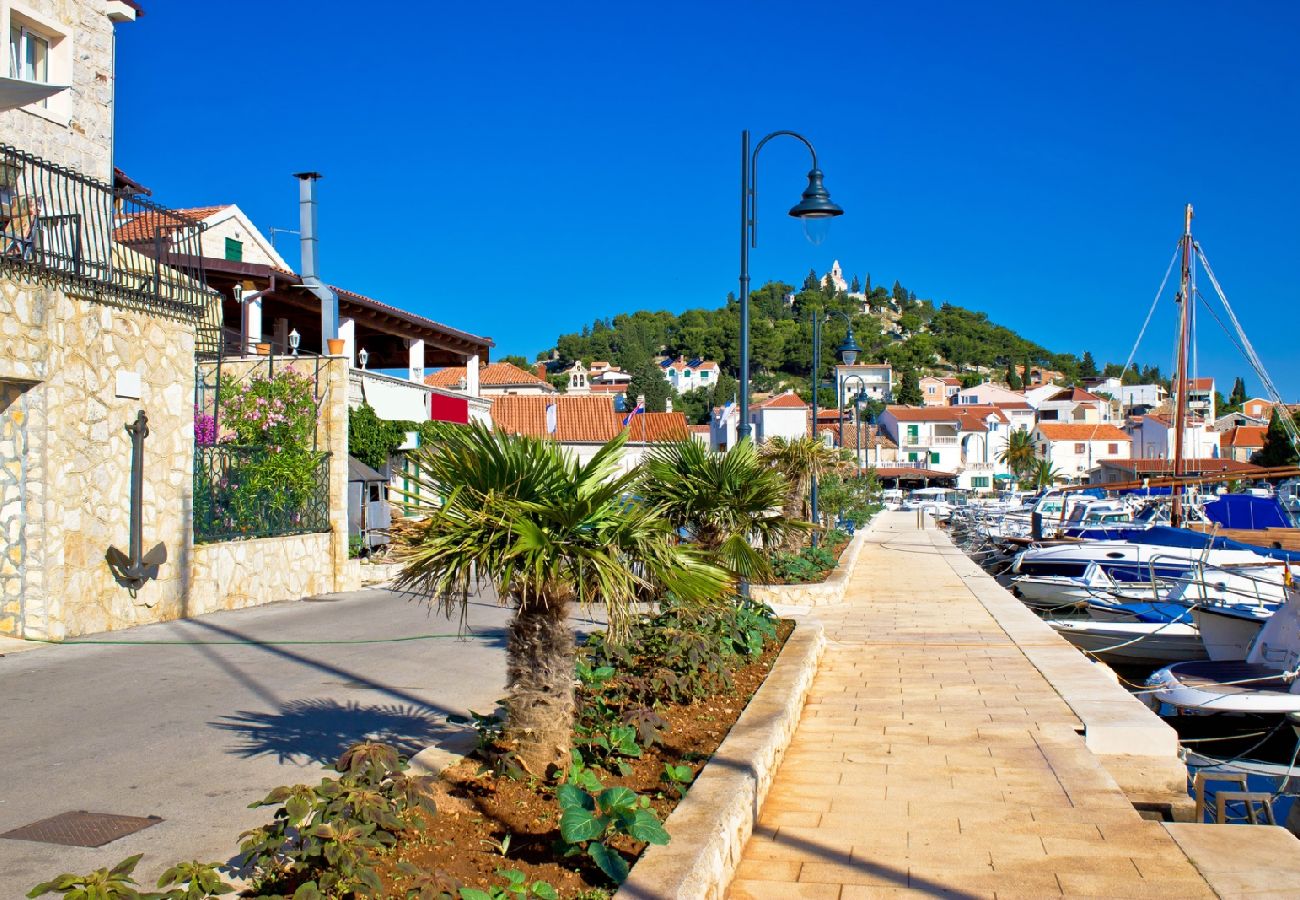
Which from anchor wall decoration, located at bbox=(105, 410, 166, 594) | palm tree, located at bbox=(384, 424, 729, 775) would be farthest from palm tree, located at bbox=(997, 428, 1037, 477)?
palm tree, located at bbox=(384, 424, 729, 775)

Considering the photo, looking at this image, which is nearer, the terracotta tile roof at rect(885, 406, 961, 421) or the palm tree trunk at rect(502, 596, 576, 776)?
the palm tree trunk at rect(502, 596, 576, 776)

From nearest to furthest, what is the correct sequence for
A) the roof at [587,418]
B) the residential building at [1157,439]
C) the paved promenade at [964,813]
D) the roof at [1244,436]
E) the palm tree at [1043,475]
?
1. the paved promenade at [964,813]
2. the roof at [587,418]
3. the palm tree at [1043,475]
4. the residential building at [1157,439]
5. the roof at [1244,436]

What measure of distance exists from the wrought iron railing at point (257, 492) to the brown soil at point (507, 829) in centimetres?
1038

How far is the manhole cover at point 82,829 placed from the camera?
546 cm

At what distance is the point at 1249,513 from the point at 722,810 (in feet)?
109

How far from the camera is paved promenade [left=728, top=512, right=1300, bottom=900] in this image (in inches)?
199

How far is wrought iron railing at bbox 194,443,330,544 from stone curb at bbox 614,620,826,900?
9.79 m

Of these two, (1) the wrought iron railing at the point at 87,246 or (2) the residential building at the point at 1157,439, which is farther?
(2) the residential building at the point at 1157,439

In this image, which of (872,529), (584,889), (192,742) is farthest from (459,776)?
(872,529)

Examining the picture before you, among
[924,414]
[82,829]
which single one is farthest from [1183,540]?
[924,414]

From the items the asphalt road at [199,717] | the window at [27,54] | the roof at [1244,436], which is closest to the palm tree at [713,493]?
the asphalt road at [199,717]

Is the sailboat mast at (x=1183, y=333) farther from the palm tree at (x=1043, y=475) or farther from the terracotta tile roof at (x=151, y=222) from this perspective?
the palm tree at (x=1043, y=475)

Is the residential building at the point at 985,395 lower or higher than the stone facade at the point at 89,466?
higher

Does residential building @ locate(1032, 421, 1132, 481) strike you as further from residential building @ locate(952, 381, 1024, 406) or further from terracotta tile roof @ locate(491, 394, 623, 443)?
terracotta tile roof @ locate(491, 394, 623, 443)
